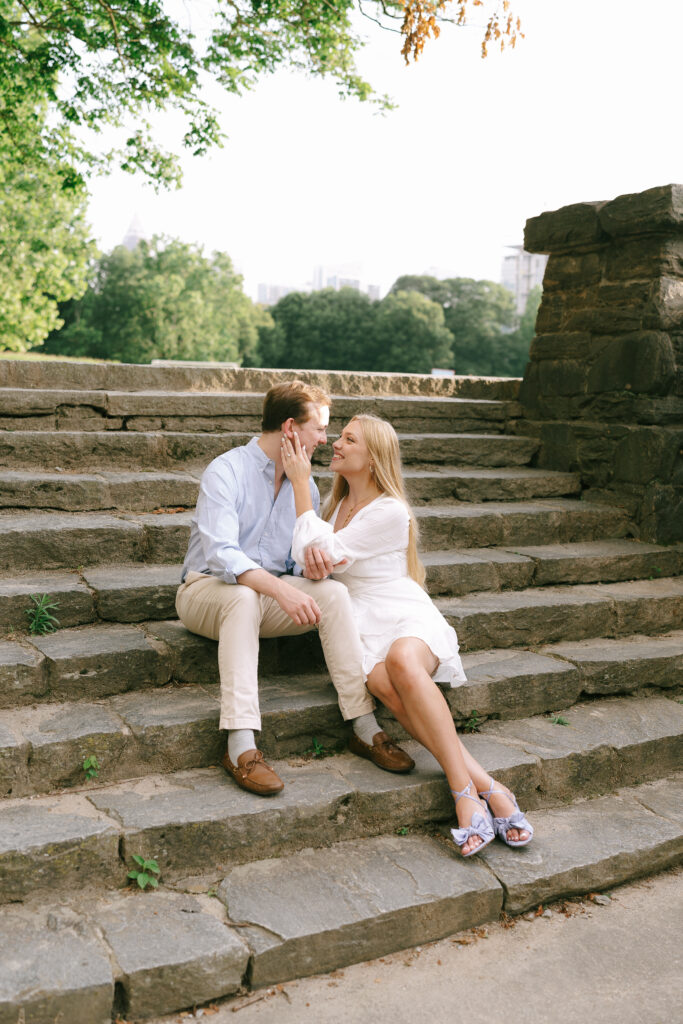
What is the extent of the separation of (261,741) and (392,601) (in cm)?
72

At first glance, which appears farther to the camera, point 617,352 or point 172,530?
point 617,352

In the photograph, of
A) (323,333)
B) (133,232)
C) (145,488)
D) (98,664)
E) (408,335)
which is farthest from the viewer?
(133,232)

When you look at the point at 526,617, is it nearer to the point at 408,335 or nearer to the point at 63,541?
the point at 63,541

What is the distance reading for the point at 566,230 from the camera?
5988 millimetres

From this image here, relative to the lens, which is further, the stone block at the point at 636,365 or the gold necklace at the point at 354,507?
the stone block at the point at 636,365

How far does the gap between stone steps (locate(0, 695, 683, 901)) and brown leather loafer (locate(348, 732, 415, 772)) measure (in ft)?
0.12

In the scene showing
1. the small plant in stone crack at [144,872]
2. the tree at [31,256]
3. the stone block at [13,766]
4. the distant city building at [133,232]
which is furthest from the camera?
the distant city building at [133,232]

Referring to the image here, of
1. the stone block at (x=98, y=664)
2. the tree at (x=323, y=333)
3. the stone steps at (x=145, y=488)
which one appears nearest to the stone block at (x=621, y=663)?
the stone steps at (x=145, y=488)

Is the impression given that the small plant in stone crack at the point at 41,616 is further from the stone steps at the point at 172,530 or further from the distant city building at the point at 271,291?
the distant city building at the point at 271,291

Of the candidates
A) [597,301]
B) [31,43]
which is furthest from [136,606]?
[31,43]

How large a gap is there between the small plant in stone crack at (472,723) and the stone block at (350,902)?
0.71m

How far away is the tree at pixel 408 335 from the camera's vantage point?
54312mm

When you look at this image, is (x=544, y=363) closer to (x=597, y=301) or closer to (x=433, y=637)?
(x=597, y=301)

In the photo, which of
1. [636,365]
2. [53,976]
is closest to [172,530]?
[53,976]
